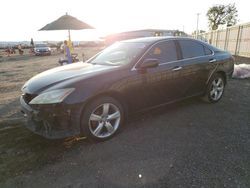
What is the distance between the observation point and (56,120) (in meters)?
2.67

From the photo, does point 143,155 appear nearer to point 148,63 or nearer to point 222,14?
point 148,63

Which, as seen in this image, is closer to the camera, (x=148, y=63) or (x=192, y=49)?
(x=148, y=63)

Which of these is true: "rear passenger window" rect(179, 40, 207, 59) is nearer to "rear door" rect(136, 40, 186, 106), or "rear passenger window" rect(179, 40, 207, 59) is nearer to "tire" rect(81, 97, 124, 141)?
"rear door" rect(136, 40, 186, 106)

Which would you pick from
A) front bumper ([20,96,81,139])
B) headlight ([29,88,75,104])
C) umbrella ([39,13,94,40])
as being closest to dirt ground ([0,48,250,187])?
front bumper ([20,96,81,139])

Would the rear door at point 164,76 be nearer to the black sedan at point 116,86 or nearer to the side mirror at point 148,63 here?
the black sedan at point 116,86

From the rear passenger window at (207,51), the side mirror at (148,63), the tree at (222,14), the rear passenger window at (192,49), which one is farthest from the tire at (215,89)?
the tree at (222,14)

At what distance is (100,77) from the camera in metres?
2.96

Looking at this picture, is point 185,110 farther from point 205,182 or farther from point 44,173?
point 44,173

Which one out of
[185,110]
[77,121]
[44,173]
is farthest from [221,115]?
[44,173]

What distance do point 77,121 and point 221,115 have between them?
9.58 ft

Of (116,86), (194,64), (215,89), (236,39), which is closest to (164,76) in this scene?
(194,64)

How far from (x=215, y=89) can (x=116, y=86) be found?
111 inches

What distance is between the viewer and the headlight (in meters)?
2.65

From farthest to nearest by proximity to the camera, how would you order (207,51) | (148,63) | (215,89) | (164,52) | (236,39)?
(236,39), (215,89), (207,51), (164,52), (148,63)
